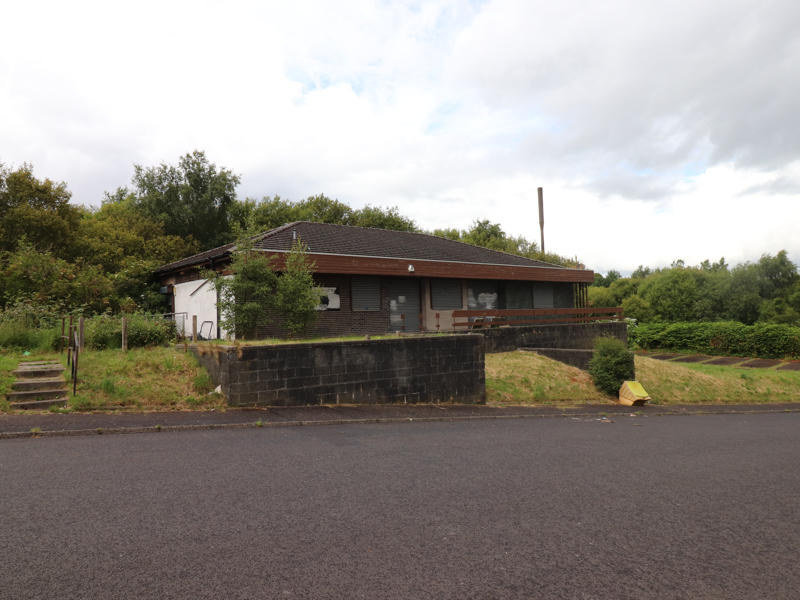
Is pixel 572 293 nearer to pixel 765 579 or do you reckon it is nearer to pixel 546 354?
pixel 546 354

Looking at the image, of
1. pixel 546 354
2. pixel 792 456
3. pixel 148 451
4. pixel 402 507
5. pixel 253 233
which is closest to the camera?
pixel 402 507

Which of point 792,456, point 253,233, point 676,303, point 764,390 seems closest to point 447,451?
point 792,456

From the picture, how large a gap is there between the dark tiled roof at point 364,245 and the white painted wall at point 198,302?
3.13ft

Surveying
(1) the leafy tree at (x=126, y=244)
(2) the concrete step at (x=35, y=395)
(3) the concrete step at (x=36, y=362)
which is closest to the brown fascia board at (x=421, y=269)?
(1) the leafy tree at (x=126, y=244)

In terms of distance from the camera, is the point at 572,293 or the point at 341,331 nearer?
the point at 341,331

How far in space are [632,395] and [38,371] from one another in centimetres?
1550

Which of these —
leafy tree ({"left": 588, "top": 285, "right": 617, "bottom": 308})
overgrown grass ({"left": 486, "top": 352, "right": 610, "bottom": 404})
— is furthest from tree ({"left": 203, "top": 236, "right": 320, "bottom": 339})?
leafy tree ({"left": 588, "top": 285, "right": 617, "bottom": 308})

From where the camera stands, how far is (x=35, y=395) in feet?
31.4

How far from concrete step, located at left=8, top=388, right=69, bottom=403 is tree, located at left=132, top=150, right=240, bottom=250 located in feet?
103

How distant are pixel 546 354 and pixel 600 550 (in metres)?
15.6

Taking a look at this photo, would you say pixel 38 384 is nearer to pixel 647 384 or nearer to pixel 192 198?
pixel 647 384

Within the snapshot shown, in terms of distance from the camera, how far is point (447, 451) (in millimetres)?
7750

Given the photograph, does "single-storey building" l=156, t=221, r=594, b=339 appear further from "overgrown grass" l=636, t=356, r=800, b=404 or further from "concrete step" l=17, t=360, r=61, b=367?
"overgrown grass" l=636, t=356, r=800, b=404

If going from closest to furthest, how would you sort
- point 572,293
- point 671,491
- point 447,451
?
point 671,491
point 447,451
point 572,293
